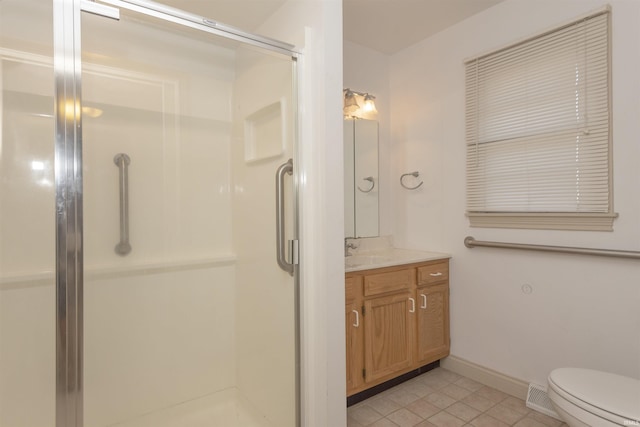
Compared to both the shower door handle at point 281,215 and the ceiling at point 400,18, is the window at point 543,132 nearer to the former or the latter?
the ceiling at point 400,18

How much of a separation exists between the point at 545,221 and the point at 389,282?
3.23 feet

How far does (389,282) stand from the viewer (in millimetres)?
2102

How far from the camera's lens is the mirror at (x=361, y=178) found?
101 inches

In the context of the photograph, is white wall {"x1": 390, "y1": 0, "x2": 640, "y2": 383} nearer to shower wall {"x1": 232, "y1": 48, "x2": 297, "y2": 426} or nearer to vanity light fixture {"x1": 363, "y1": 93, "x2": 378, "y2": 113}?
vanity light fixture {"x1": 363, "y1": 93, "x2": 378, "y2": 113}

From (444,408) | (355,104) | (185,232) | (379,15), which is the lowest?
(444,408)

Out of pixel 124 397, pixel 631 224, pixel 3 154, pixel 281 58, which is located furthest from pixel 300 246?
pixel 631 224

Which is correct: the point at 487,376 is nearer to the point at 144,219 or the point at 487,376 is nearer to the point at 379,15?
the point at 144,219

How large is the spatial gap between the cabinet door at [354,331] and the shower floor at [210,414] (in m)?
0.53

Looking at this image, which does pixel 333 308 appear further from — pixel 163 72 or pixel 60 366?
pixel 163 72

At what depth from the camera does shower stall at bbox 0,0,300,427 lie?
1226 mm

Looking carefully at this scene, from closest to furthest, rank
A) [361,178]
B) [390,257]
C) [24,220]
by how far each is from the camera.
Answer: [24,220], [390,257], [361,178]

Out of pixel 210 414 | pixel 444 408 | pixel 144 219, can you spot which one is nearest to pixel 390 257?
pixel 444 408

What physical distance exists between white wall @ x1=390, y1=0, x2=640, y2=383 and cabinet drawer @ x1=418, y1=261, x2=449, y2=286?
0.24ft

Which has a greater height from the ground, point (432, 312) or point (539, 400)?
point (432, 312)
